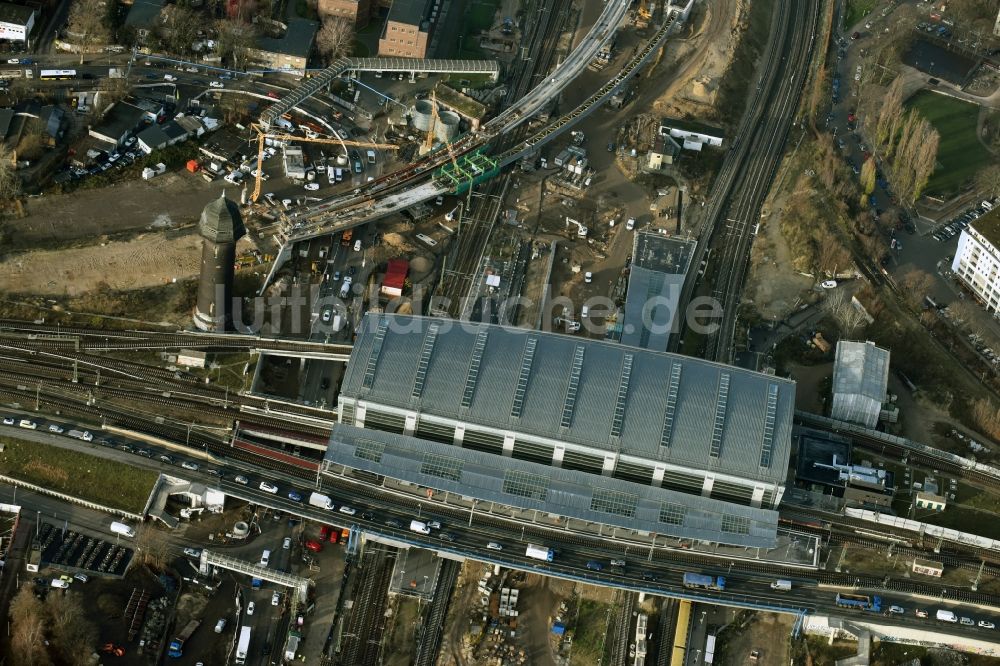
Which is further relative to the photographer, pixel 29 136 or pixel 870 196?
pixel 870 196

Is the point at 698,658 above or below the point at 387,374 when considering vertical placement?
below

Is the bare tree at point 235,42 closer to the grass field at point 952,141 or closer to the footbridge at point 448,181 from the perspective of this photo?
the footbridge at point 448,181

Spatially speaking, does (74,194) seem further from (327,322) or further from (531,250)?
(531,250)

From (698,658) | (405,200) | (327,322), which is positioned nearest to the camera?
(698,658)

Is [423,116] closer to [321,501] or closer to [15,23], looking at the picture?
[15,23]

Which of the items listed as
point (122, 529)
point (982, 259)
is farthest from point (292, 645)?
point (982, 259)

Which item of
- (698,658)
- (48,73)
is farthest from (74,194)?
(698,658)

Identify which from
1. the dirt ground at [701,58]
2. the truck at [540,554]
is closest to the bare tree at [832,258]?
the dirt ground at [701,58]
